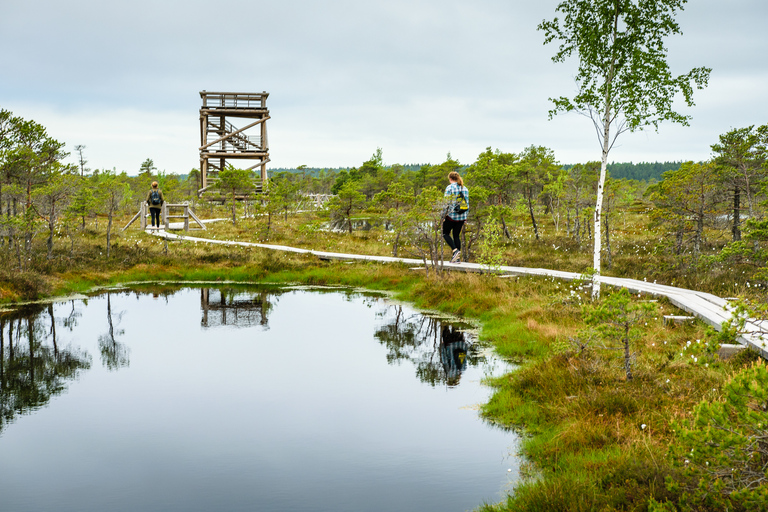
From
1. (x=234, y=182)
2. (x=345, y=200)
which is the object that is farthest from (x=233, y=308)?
(x=234, y=182)

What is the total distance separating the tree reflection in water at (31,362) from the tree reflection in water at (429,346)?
634cm

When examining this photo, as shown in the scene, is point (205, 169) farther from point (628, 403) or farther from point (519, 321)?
point (628, 403)

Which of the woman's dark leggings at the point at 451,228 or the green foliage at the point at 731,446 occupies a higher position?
the woman's dark leggings at the point at 451,228

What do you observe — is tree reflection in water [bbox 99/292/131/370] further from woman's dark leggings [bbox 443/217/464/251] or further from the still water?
woman's dark leggings [bbox 443/217/464/251]

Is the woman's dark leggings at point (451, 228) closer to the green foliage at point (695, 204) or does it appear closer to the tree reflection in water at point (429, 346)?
the tree reflection in water at point (429, 346)

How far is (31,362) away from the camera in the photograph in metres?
11.5

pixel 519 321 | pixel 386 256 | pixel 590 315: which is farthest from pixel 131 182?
pixel 590 315

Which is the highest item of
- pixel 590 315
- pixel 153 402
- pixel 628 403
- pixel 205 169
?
pixel 205 169

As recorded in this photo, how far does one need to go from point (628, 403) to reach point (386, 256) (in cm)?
1711

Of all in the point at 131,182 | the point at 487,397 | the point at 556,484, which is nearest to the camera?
the point at 556,484

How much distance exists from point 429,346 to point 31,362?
27.4 ft

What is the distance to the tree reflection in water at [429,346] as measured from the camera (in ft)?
35.9

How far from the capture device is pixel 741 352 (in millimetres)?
8594

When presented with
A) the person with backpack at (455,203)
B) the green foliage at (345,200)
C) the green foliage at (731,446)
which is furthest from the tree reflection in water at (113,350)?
the green foliage at (345,200)
